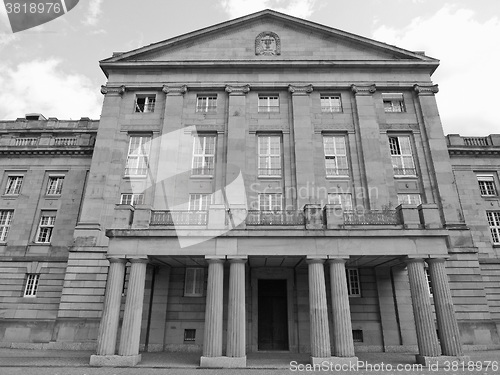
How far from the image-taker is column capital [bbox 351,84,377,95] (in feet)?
78.4

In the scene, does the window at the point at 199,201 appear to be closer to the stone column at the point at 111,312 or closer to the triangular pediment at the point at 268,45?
the stone column at the point at 111,312

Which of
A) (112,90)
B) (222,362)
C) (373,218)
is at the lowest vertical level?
(222,362)

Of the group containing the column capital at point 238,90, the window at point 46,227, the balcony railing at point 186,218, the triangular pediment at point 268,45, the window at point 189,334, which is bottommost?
the window at point 189,334

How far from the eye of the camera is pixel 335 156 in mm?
22781

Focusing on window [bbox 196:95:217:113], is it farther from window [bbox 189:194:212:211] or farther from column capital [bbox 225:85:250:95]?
window [bbox 189:194:212:211]

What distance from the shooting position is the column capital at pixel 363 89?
78.4 ft

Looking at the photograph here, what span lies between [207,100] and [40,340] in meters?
20.0

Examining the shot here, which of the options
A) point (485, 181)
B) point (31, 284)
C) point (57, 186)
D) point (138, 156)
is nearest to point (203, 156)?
point (138, 156)

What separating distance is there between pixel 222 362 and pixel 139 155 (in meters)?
15.2

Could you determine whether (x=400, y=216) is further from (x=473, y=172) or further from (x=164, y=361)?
(x=473, y=172)

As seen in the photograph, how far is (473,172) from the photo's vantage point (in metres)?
26.0

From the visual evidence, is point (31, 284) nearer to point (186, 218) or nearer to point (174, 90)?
point (186, 218)

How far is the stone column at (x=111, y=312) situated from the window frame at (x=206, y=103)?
13465mm

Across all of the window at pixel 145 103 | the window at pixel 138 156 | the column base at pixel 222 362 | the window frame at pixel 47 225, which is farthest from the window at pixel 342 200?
the window frame at pixel 47 225
